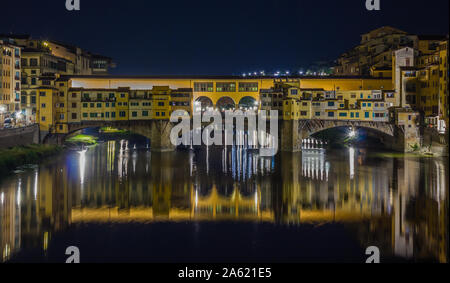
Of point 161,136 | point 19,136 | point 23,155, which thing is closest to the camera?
point 23,155

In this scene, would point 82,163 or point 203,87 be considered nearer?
point 82,163

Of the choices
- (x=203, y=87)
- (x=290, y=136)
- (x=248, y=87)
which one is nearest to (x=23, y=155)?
(x=203, y=87)

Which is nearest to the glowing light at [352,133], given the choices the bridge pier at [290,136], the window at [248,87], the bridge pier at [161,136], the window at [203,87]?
the bridge pier at [290,136]

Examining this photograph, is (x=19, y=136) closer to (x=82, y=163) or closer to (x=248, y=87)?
(x=82, y=163)

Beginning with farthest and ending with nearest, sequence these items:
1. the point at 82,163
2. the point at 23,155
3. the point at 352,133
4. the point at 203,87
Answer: the point at 352,133, the point at 203,87, the point at 82,163, the point at 23,155

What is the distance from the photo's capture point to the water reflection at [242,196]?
17781 millimetres

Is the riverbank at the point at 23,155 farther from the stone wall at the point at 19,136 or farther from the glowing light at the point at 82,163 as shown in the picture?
the glowing light at the point at 82,163

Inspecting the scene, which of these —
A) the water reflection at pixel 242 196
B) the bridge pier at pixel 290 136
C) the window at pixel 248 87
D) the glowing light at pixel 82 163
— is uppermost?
the window at pixel 248 87

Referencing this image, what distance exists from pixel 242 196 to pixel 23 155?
16.5 metres

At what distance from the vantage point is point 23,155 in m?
31.0

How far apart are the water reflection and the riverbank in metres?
1.16

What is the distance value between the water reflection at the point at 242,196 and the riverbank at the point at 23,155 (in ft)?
3.81
